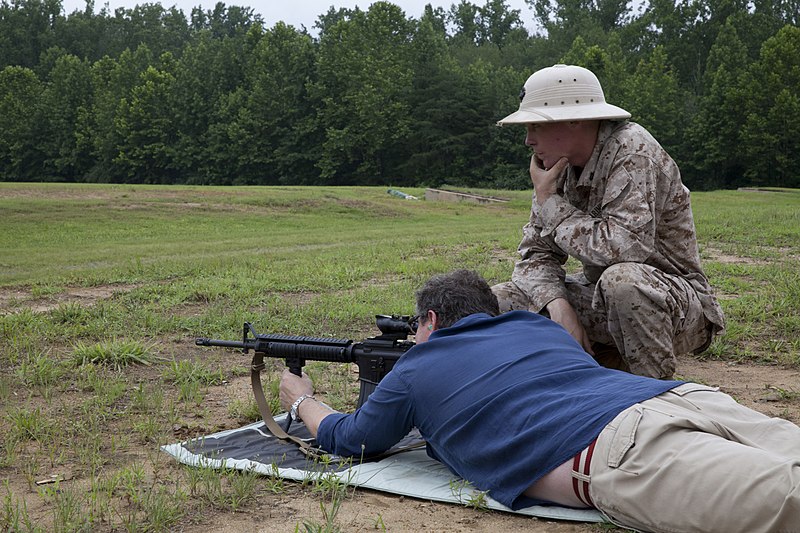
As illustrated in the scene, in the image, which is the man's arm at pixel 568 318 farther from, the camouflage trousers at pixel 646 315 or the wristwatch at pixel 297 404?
the wristwatch at pixel 297 404

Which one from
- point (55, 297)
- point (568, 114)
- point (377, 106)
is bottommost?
point (55, 297)

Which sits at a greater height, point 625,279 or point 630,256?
point 630,256

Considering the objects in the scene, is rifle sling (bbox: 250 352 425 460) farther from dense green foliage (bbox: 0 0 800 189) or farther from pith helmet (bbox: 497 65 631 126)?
dense green foliage (bbox: 0 0 800 189)

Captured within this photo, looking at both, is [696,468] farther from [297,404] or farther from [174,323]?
[174,323]

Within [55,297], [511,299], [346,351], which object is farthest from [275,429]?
[55,297]

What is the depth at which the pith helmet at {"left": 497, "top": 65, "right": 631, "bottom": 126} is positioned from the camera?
4441 mm

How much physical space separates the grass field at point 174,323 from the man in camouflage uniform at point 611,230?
1.38 meters

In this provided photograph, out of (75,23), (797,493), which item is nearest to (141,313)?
(797,493)

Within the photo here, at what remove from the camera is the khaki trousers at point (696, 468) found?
2732mm

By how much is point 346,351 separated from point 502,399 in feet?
3.66

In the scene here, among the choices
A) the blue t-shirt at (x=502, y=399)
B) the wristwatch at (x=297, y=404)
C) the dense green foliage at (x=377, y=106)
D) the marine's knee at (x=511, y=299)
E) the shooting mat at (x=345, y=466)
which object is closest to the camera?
the blue t-shirt at (x=502, y=399)

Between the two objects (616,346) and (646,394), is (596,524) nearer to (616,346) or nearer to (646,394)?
(646,394)

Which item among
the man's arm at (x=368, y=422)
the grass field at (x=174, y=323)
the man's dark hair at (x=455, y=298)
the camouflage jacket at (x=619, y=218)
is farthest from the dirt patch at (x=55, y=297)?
the man's dark hair at (x=455, y=298)

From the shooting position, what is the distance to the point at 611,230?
4.41 metres
